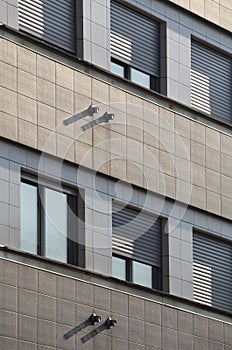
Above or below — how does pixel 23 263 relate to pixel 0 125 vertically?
below

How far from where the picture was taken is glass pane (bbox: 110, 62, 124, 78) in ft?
111

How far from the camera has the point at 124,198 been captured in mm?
33000

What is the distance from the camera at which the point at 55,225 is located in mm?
31250

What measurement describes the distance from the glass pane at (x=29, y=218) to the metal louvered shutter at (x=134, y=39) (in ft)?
14.2

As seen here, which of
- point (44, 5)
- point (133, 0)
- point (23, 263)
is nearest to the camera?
point (23, 263)

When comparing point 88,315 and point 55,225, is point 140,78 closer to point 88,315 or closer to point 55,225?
point 55,225

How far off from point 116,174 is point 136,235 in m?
1.46

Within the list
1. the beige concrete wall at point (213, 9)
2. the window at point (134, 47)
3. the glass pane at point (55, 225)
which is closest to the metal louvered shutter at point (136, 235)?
the glass pane at point (55, 225)

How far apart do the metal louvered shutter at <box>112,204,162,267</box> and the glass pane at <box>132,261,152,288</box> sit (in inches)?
4.3

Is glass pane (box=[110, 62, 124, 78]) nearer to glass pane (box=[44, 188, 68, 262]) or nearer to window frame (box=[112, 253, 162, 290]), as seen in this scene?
glass pane (box=[44, 188, 68, 262])

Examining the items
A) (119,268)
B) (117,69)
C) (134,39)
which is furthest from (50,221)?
(134,39)

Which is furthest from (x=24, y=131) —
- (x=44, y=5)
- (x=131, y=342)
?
(x=131, y=342)

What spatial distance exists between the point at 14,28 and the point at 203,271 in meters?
7.78

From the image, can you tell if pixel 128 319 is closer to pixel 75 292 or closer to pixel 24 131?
pixel 75 292
